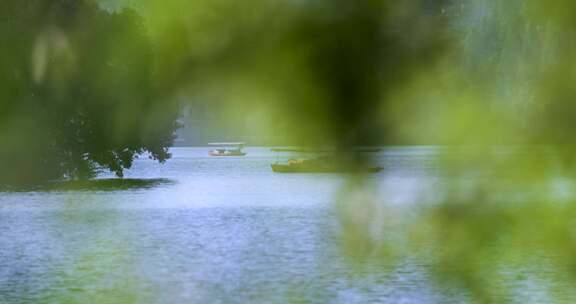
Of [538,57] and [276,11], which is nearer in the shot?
[276,11]

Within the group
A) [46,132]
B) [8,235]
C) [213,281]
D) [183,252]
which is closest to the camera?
[213,281]

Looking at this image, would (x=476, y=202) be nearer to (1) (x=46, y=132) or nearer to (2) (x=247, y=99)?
(2) (x=247, y=99)

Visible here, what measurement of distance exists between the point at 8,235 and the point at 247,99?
30.7m

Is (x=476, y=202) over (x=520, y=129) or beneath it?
beneath

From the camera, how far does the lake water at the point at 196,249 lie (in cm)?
780

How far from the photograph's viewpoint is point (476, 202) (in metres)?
2.53

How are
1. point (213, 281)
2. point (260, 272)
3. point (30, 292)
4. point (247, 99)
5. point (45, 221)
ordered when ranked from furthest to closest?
point (45, 221), point (260, 272), point (213, 281), point (30, 292), point (247, 99)

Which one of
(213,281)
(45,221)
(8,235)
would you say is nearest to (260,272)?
(213,281)

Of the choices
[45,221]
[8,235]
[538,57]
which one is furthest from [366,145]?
[45,221]

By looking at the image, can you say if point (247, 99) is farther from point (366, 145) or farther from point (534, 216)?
point (534, 216)

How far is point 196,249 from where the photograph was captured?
2736 cm

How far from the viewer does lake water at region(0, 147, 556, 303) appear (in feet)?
25.6

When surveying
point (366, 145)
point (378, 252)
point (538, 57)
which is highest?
point (538, 57)

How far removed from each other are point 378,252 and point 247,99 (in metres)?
0.61
